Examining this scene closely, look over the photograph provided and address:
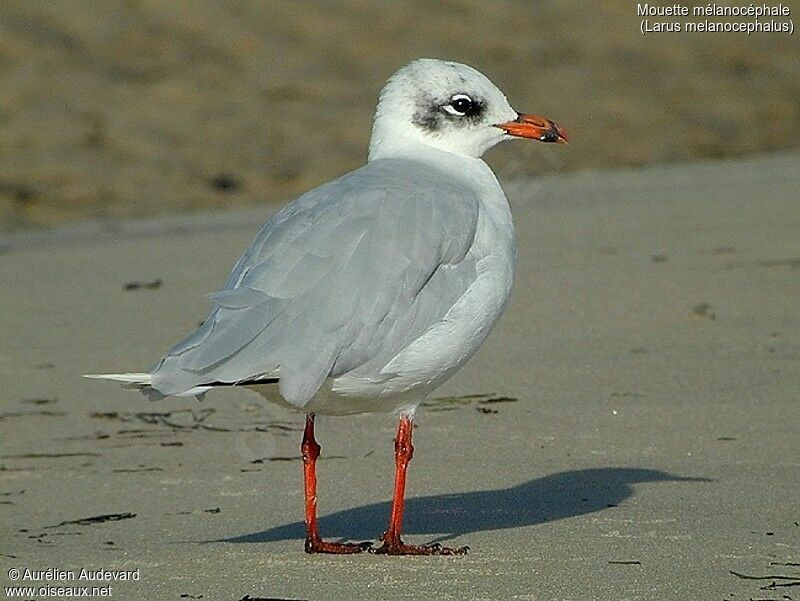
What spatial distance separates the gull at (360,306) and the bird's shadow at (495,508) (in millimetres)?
253

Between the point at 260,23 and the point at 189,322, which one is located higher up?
the point at 260,23

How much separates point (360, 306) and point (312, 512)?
63 cm

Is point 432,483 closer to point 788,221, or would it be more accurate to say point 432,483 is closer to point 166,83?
point 788,221

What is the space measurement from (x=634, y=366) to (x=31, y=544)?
9.07ft

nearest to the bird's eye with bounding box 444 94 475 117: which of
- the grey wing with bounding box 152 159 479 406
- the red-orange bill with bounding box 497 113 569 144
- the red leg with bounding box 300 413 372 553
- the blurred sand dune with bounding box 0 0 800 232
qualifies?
the red-orange bill with bounding box 497 113 569 144

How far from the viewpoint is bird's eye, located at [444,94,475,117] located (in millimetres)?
5402

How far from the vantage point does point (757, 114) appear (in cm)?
1631

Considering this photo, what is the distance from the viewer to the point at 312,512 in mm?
4770

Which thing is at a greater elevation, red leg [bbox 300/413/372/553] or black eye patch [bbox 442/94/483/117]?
black eye patch [bbox 442/94/483/117]

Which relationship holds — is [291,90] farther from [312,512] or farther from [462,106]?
[312,512]

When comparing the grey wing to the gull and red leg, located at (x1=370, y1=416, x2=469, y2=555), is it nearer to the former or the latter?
the gull

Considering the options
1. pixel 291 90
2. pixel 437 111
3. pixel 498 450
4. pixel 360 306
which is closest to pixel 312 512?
pixel 360 306

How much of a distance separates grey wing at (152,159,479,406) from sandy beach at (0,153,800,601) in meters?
0.54

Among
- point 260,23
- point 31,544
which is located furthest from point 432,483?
point 260,23
